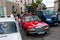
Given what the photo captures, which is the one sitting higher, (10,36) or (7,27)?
(7,27)

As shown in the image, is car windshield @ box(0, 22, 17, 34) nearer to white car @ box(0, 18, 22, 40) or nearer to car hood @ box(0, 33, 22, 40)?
white car @ box(0, 18, 22, 40)

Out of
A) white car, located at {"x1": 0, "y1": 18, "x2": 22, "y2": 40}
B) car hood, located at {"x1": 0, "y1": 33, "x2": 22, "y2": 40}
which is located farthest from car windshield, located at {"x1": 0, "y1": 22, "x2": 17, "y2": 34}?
car hood, located at {"x1": 0, "y1": 33, "x2": 22, "y2": 40}

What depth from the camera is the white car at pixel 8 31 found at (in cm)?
720

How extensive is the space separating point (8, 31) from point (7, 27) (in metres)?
0.22

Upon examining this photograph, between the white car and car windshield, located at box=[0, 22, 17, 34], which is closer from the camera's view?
the white car

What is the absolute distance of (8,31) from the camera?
7.64 m

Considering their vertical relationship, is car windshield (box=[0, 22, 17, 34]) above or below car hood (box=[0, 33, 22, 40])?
above

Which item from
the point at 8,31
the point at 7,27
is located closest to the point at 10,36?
the point at 8,31

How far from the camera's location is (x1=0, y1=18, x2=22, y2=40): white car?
7199 mm

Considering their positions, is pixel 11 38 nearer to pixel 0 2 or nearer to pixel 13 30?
pixel 13 30

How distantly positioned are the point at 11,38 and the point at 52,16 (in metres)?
11.4

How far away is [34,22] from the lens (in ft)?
46.5

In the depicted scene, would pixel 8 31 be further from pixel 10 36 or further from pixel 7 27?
pixel 10 36

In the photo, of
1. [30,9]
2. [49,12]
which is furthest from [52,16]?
[30,9]
